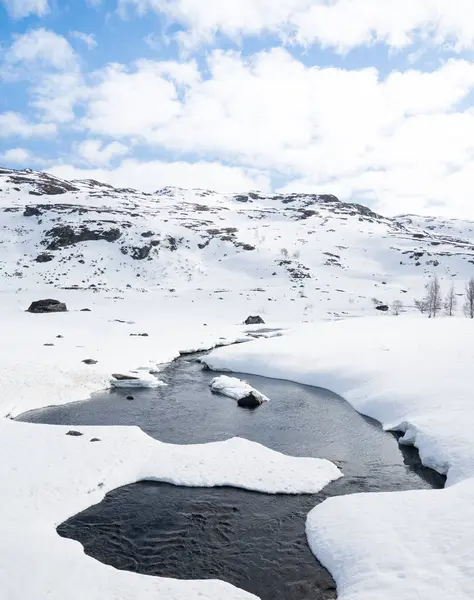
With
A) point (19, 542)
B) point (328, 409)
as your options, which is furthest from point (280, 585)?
point (328, 409)

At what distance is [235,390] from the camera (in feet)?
102

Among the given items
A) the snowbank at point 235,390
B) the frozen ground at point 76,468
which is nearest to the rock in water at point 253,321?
the frozen ground at point 76,468

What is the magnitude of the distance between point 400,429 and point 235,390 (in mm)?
11502

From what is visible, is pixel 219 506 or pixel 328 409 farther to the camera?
pixel 328 409

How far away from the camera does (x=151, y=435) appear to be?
23.0 m

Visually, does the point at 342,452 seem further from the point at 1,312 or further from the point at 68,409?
the point at 1,312

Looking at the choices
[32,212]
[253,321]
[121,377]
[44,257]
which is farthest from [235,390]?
[32,212]

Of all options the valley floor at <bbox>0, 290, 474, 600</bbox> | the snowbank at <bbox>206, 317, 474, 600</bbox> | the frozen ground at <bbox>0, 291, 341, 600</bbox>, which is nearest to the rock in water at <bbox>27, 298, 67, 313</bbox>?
the valley floor at <bbox>0, 290, 474, 600</bbox>

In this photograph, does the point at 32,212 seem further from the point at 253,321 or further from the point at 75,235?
the point at 253,321

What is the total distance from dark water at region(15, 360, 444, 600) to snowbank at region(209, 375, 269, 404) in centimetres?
113

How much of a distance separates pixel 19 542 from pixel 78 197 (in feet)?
554

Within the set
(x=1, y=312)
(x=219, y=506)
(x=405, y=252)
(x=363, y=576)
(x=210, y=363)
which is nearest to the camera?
(x=363, y=576)

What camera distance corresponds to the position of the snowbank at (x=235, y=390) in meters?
Answer: 29.8

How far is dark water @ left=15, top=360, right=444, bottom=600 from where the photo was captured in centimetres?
1295
